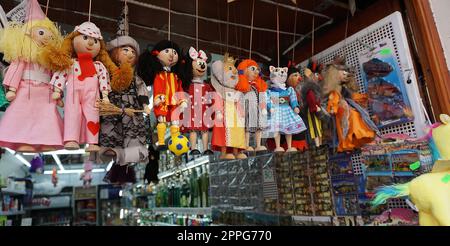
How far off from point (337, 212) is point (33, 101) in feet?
6.38

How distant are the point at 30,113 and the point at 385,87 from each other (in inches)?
72.3

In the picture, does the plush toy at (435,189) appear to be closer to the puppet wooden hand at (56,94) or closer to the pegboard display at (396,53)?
the pegboard display at (396,53)

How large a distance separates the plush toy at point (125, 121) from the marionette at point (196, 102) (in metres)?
0.24

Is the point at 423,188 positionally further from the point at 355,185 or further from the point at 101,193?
the point at 101,193

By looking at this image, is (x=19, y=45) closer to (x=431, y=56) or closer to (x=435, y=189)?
(x=435, y=189)

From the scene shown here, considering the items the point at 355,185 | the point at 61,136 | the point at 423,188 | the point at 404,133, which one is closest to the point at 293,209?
the point at 355,185

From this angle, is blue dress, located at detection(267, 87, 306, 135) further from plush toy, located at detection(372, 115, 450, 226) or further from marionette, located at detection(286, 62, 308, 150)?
plush toy, located at detection(372, 115, 450, 226)

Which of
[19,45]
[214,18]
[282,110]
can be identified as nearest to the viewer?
[19,45]

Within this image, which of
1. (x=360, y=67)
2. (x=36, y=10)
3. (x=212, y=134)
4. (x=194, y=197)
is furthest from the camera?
(x=194, y=197)

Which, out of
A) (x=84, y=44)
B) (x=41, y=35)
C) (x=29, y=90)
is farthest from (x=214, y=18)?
(x=29, y=90)

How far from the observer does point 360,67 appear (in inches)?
84.6

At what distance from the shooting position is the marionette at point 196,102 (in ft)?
5.83

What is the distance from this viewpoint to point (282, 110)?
1957 mm

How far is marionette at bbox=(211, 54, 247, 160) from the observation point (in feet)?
5.93
